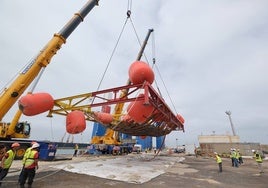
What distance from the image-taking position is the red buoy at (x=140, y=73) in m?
10.8

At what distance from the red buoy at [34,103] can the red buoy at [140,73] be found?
507 centimetres

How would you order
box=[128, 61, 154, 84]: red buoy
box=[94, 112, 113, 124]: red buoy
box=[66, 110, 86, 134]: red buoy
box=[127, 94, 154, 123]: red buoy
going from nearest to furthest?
1. box=[66, 110, 86, 134]: red buoy
2. box=[128, 61, 154, 84]: red buoy
3. box=[127, 94, 154, 123]: red buoy
4. box=[94, 112, 113, 124]: red buoy

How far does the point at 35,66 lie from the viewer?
1264 centimetres

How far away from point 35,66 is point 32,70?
0.34 m

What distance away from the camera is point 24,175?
698cm

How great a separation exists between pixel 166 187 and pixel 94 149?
20.2 m

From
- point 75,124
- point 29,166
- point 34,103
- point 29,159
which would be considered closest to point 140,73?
point 75,124

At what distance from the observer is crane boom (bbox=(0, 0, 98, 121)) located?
12034 mm

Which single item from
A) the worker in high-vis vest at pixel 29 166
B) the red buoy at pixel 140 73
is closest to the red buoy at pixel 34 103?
the worker in high-vis vest at pixel 29 166

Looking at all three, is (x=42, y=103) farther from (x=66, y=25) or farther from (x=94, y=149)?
(x=94, y=149)

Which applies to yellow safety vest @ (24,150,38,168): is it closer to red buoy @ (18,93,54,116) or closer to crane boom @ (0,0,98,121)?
red buoy @ (18,93,54,116)

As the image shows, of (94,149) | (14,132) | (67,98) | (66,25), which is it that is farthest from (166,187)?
(94,149)

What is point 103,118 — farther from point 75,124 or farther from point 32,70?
point 32,70

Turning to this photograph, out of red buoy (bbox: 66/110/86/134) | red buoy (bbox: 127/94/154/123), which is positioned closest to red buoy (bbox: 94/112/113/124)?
red buoy (bbox: 127/94/154/123)
